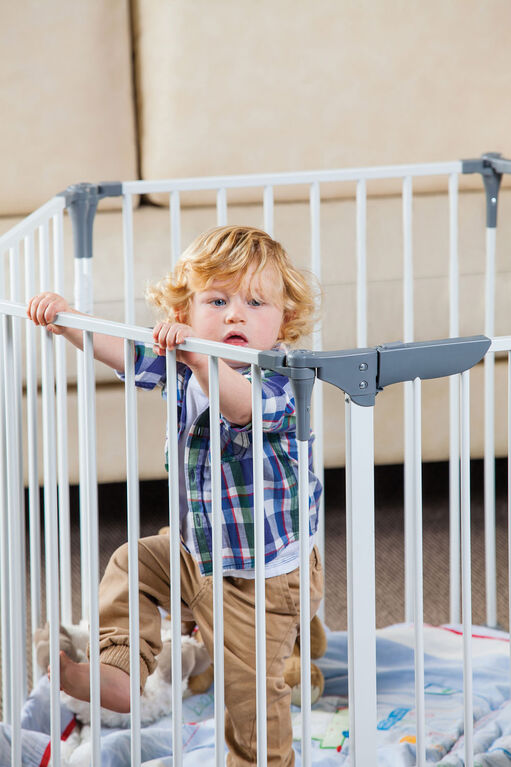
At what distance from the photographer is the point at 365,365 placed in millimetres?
806

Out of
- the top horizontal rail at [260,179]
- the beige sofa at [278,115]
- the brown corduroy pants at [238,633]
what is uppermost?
the beige sofa at [278,115]

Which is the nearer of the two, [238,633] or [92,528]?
[92,528]

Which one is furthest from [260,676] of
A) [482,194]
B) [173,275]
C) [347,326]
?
[482,194]

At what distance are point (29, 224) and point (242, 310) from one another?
0.30 m

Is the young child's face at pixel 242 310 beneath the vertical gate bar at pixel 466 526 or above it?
above

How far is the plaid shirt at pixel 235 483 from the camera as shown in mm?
1036

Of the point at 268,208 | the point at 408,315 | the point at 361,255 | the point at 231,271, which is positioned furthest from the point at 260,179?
the point at 231,271

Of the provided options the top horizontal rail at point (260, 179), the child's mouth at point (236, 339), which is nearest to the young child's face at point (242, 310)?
the child's mouth at point (236, 339)

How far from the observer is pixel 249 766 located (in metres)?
1.09

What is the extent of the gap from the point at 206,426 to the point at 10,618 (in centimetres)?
29

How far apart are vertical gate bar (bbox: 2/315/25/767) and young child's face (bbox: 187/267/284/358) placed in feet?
0.63

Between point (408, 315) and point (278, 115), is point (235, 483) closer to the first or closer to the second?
point (408, 315)

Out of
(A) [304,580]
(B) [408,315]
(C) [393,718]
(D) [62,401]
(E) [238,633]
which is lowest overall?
→ (C) [393,718]

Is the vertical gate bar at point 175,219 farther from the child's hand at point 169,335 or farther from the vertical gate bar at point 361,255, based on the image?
the child's hand at point 169,335
